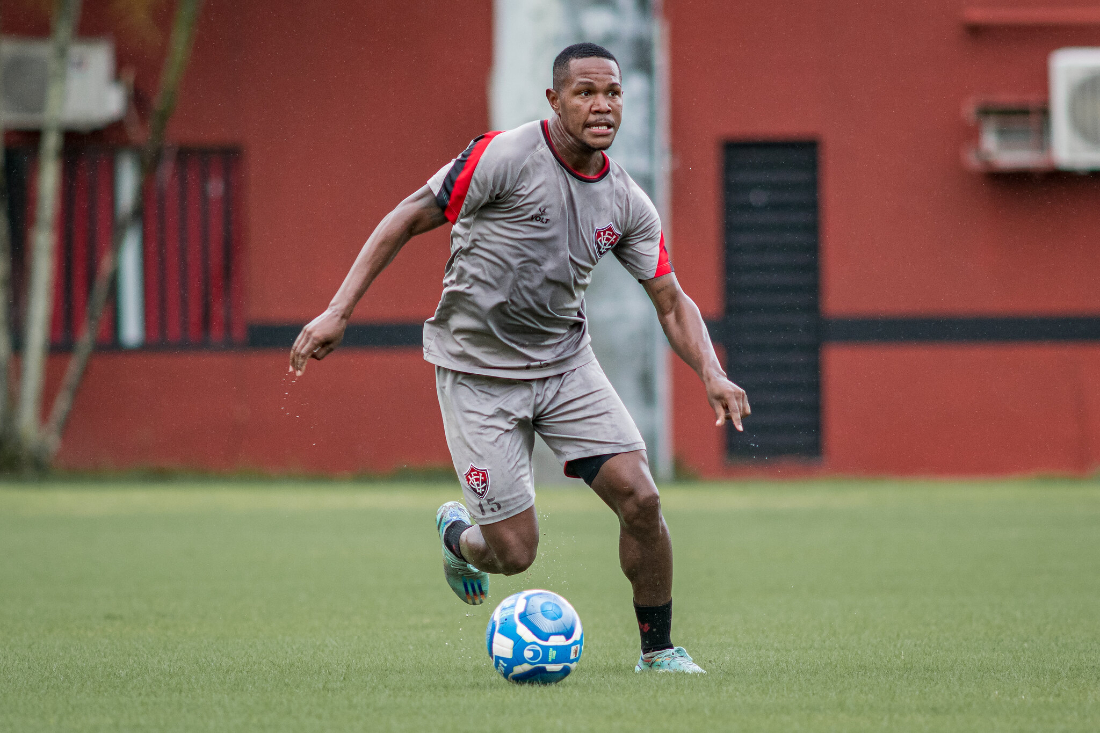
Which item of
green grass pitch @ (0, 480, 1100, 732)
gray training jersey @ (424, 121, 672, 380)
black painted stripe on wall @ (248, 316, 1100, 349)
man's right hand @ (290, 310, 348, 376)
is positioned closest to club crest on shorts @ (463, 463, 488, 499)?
gray training jersey @ (424, 121, 672, 380)

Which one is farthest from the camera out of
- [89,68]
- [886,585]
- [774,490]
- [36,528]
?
[89,68]

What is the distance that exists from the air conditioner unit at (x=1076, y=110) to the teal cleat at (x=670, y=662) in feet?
42.1

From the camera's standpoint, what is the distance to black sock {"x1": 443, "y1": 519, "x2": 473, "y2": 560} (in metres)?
6.48

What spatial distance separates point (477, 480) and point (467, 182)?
115cm

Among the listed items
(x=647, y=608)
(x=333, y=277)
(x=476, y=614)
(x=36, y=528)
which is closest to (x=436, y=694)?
(x=647, y=608)

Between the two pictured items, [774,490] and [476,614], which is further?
[774,490]

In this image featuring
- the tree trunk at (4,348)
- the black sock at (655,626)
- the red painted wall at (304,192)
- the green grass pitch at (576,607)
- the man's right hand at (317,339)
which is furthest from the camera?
the red painted wall at (304,192)

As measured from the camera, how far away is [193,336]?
1822 centimetres

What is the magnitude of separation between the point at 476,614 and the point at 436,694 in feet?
8.13

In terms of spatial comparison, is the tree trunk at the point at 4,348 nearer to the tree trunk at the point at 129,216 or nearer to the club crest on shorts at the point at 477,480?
the tree trunk at the point at 129,216

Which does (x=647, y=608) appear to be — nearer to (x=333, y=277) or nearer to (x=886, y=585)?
(x=886, y=585)

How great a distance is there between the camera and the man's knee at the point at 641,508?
5785mm

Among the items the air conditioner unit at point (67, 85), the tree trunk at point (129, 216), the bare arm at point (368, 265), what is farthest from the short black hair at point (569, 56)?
the air conditioner unit at point (67, 85)

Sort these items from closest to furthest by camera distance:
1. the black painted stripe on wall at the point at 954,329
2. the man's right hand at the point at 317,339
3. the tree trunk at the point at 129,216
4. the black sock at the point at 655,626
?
the man's right hand at the point at 317,339 → the black sock at the point at 655,626 → the tree trunk at the point at 129,216 → the black painted stripe on wall at the point at 954,329
